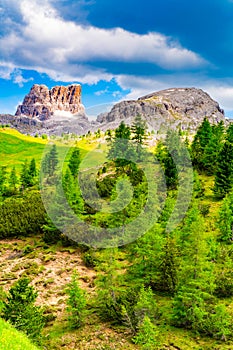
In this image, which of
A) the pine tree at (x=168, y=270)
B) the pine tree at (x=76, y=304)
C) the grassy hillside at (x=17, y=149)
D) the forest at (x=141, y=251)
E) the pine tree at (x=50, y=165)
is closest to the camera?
the forest at (x=141, y=251)

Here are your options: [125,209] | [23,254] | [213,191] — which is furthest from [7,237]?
[213,191]

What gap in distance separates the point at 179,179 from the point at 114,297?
3456cm

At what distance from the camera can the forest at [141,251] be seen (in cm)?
2691

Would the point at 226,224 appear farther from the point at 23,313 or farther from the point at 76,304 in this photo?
the point at 23,313

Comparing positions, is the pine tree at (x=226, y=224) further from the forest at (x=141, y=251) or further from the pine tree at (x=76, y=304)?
the pine tree at (x=76, y=304)

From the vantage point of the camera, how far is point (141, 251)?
3512 cm

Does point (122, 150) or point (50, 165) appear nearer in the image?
point (122, 150)

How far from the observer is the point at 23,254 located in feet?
155

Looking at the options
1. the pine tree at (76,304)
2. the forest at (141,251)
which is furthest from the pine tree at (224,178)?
the pine tree at (76,304)

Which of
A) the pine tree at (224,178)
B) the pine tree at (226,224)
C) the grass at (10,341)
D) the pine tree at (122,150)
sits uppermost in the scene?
the pine tree at (122,150)

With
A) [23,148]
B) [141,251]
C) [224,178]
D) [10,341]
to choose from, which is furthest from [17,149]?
[10,341]

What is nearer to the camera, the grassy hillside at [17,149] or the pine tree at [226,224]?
the pine tree at [226,224]

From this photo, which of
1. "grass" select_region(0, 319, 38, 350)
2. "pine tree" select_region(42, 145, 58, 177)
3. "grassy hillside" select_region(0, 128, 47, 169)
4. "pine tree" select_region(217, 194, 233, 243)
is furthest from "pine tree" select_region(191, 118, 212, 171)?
"grassy hillside" select_region(0, 128, 47, 169)

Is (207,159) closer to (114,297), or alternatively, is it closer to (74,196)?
(74,196)
